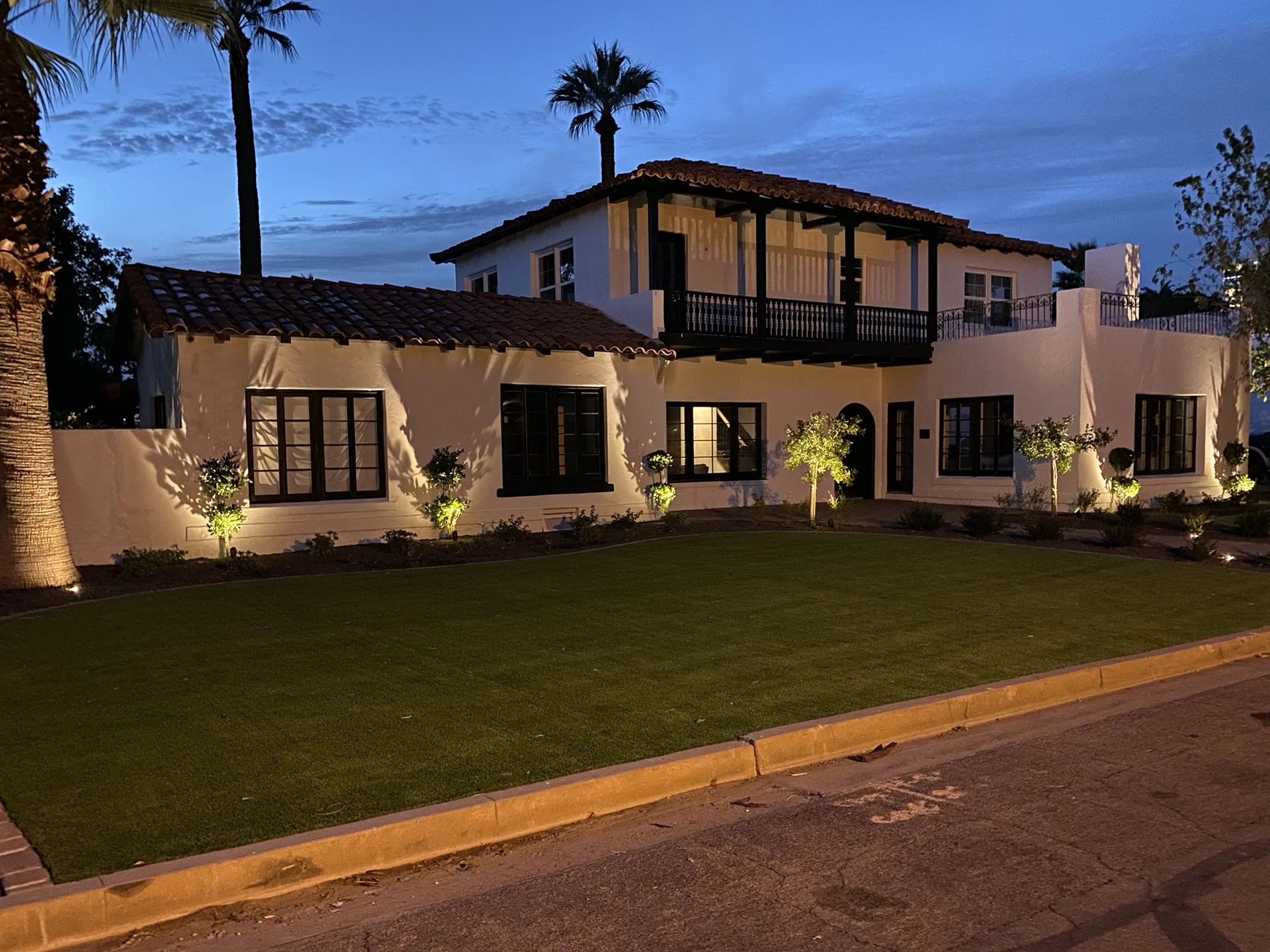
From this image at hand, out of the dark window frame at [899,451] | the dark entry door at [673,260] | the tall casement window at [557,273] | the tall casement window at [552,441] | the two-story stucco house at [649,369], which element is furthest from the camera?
the dark window frame at [899,451]

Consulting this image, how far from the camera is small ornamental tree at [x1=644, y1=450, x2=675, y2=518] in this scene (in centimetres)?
1738

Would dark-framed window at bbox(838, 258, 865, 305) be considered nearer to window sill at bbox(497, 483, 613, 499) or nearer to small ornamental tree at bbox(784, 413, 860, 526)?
small ornamental tree at bbox(784, 413, 860, 526)

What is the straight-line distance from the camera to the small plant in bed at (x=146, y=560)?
37.8 feet

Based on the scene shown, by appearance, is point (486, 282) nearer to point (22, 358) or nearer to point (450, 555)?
point (450, 555)

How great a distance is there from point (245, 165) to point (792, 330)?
14539mm

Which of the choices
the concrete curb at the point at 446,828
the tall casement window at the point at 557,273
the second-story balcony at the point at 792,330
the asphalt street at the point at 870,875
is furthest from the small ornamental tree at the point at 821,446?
the asphalt street at the point at 870,875

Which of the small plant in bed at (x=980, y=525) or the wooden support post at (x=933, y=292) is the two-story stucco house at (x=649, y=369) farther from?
the small plant in bed at (x=980, y=525)

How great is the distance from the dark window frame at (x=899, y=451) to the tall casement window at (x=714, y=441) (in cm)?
390

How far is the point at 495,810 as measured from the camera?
464cm

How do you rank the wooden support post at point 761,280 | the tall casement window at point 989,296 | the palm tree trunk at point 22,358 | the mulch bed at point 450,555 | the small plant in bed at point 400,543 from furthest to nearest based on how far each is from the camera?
1. the tall casement window at point 989,296
2. the wooden support post at point 761,280
3. the small plant in bed at point 400,543
4. the mulch bed at point 450,555
5. the palm tree trunk at point 22,358

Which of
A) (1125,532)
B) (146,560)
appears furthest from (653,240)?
(146,560)

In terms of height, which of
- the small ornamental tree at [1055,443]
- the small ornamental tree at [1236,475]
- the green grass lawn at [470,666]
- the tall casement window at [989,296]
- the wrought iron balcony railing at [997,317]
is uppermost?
the tall casement window at [989,296]

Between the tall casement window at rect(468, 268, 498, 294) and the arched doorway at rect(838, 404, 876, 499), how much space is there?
9.33m

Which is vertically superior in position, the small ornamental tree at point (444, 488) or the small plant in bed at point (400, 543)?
the small ornamental tree at point (444, 488)
